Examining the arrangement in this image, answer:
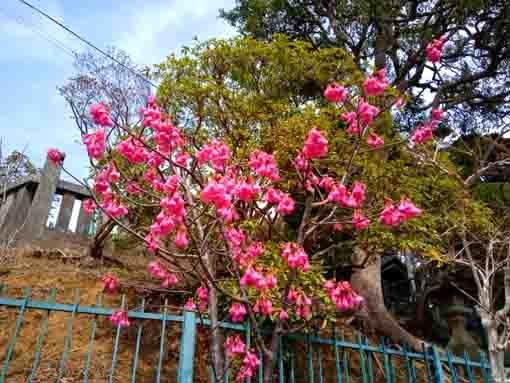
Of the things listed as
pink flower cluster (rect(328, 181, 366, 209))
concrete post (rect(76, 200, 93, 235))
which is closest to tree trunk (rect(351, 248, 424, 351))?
pink flower cluster (rect(328, 181, 366, 209))

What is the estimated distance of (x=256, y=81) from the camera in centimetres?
545

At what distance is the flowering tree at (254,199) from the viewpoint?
215 cm

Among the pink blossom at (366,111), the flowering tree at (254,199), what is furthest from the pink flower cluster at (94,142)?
the pink blossom at (366,111)

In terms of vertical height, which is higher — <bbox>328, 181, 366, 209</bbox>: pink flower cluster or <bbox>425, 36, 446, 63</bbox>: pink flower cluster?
<bbox>425, 36, 446, 63</bbox>: pink flower cluster

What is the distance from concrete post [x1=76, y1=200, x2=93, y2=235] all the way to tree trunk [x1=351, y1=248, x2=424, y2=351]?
437 cm

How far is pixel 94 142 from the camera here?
214 centimetres

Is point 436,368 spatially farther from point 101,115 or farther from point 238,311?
point 101,115

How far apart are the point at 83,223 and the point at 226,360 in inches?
164

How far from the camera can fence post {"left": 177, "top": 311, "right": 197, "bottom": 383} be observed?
2482mm

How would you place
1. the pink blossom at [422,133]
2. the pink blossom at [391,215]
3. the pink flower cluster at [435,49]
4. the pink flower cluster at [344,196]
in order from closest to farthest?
the pink blossom at [391,215] → the pink flower cluster at [344,196] → the pink flower cluster at [435,49] → the pink blossom at [422,133]

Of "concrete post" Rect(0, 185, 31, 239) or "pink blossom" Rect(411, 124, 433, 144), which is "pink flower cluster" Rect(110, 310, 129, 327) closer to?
"pink blossom" Rect(411, 124, 433, 144)

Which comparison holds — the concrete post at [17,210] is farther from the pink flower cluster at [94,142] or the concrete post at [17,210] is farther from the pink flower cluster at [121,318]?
the pink flower cluster at [94,142]

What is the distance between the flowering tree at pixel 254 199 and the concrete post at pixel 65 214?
3.36 ft

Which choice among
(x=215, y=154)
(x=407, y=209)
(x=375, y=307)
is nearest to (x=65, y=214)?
(x=215, y=154)
